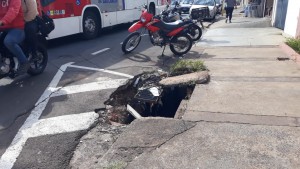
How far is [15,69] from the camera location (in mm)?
5949

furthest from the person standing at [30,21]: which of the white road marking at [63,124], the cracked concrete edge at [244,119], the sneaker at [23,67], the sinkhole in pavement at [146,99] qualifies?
the cracked concrete edge at [244,119]

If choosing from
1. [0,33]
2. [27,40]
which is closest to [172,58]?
[27,40]

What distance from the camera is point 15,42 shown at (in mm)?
5742

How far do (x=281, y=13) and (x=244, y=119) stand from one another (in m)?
10.4

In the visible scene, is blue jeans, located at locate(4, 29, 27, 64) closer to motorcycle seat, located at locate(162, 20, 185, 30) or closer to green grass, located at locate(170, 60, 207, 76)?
green grass, located at locate(170, 60, 207, 76)

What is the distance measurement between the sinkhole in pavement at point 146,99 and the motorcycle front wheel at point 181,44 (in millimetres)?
2434

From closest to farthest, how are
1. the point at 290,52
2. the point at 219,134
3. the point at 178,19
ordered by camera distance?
the point at 219,134 → the point at 290,52 → the point at 178,19

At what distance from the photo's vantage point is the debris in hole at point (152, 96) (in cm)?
517

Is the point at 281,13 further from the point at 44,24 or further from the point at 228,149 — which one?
the point at 228,149

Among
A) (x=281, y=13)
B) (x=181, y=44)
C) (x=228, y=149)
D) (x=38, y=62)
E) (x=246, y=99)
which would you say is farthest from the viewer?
(x=281, y=13)

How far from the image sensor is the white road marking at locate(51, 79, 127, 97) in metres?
5.68

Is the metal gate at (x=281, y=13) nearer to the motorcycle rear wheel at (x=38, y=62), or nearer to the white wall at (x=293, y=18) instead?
the white wall at (x=293, y=18)

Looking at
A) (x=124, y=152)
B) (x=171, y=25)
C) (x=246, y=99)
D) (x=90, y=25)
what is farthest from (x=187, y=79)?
(x=90, y=25)

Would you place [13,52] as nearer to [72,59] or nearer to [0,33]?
[0,33]
